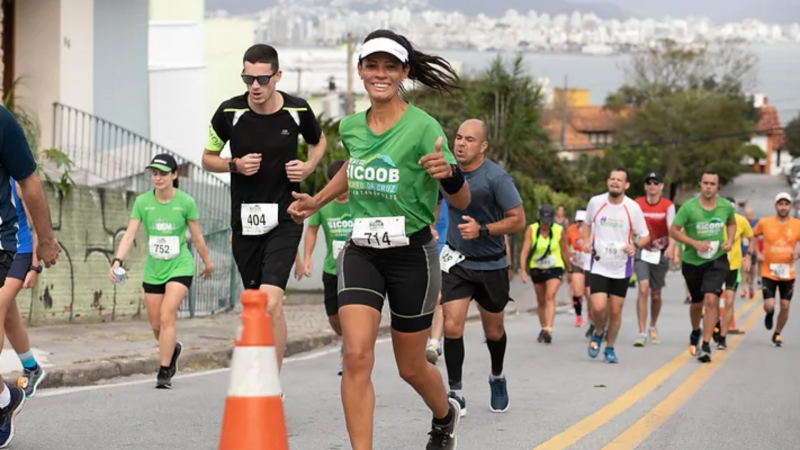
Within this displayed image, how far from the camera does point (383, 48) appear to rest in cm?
669

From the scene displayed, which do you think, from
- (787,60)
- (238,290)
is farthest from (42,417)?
(787,60)

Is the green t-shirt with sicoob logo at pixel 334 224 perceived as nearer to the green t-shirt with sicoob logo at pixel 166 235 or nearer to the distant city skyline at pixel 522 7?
the green t-shirt with sicoob logo at pixel 166 235

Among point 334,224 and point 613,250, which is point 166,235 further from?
point 613,250

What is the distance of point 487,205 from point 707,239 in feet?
19.2

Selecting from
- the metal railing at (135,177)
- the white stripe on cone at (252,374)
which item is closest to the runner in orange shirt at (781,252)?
the metal railing at (135,177)

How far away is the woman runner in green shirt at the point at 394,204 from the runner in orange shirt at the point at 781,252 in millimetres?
11681

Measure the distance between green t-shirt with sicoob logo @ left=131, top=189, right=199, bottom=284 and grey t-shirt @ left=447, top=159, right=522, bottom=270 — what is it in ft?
8.90

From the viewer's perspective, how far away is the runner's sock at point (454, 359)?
30.8 feet

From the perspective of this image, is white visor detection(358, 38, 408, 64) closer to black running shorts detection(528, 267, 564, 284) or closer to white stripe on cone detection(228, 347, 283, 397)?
white stripe on cone detection(228, 347, 283, 397)

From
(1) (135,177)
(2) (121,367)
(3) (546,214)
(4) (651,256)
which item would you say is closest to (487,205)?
(2) (121,367)

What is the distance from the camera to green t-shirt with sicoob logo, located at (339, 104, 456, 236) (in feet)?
21.8

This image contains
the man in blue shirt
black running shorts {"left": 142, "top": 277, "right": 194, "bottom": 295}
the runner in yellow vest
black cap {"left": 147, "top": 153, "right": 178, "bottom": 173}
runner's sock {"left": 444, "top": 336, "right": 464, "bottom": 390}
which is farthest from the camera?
the runner in yellow vest

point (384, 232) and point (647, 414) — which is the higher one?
point (384, 232)

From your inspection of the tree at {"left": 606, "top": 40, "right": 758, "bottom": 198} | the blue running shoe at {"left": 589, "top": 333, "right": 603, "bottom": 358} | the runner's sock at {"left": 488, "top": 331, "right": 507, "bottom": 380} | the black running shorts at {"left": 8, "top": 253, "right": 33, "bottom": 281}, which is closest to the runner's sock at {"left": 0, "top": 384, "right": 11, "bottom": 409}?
the black running shorts at {"left": 8, "top": 253, "right": 33, "bottom": 281}
